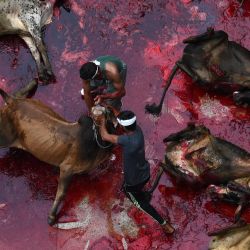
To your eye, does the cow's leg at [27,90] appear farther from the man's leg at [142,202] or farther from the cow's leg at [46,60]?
the man's leg at [142,202]

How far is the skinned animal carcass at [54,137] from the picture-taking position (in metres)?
5.26

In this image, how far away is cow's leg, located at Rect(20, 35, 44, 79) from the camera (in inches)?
260

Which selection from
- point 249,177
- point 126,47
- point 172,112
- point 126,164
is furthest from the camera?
point 126,47

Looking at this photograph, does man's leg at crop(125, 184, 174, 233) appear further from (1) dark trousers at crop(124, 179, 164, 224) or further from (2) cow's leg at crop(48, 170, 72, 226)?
(2) cow's leg at crop(48, 170, 72, 226)

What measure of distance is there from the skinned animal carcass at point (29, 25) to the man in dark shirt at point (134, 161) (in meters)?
1.95

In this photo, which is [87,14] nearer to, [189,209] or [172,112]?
[172,112]

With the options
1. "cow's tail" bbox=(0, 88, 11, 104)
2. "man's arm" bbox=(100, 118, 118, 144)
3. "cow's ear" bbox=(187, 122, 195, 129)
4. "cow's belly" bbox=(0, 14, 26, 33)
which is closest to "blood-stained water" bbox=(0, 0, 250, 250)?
"cow's belly" bbox=(0, 14, 26, 33)

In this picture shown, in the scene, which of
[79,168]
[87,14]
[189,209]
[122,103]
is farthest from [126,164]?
[87,14]

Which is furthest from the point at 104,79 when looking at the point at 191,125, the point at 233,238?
the point at 233,238

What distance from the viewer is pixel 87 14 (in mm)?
7215

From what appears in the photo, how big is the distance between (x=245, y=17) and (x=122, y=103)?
89.3 inches

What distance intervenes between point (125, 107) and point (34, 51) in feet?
4.65

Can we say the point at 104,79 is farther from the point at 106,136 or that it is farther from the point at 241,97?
the point at 241,97

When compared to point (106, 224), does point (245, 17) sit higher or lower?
higher
